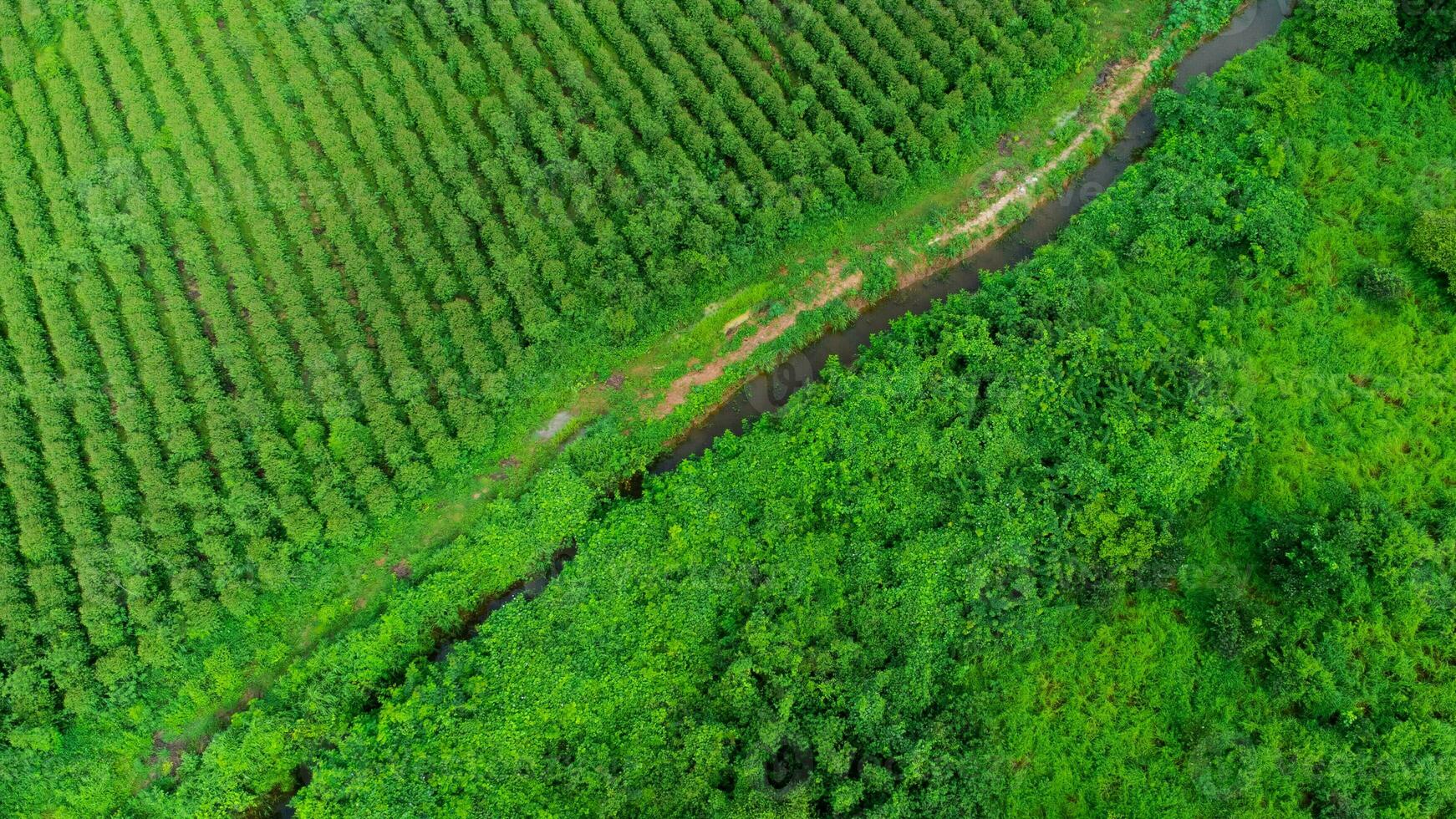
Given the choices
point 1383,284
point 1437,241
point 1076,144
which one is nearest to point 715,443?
point 1076,144

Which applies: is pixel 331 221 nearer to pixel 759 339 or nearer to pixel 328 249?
pixel 328 249

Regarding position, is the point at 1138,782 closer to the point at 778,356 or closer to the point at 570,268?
the point at 778,356

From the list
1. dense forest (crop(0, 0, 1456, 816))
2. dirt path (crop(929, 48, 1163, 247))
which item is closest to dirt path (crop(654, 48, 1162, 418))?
dirt path (crop(929, 48, 1163, 247))

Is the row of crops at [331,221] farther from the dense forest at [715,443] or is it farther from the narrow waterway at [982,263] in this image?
the narrow waterway at [982,263]

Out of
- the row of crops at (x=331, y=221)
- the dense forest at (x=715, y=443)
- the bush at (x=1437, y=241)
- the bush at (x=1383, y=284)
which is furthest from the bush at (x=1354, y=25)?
the row of crops at (x=331, y=221)

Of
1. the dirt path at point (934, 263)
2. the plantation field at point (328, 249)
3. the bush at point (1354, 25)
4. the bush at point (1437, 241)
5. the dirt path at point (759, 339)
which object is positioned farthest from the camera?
the bush at point (1354, 25)

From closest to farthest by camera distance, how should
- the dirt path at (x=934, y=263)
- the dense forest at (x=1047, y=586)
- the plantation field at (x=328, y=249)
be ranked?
1. the dense forest at (x=1047, y=586)
2. the plantation field at (x=328, y=249)
3. the dirt path at (x=934, y=263)

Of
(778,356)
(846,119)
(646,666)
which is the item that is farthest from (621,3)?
(646,666)
